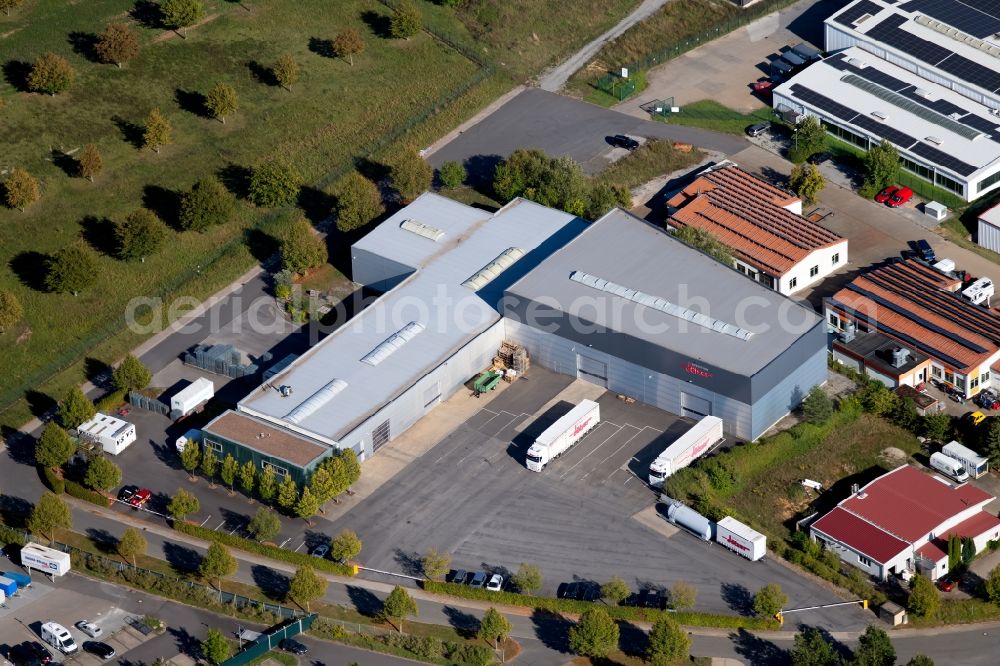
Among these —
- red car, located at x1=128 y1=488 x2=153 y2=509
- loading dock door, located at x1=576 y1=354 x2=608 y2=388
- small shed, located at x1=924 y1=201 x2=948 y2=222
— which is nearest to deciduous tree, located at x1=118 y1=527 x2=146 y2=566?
red car, located at x1=128 y1=488 x2=153 y2=509

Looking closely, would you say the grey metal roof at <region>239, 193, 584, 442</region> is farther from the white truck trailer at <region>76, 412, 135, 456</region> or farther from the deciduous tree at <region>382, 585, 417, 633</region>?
the deciduous tree at <region>382, 585, 417, 633</region>

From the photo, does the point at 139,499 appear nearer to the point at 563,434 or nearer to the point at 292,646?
the point at 292,646

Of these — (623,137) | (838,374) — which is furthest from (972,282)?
(623,137)

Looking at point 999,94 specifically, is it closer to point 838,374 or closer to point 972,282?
point 972,282

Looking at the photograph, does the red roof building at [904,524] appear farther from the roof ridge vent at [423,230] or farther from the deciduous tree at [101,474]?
the deciduous tree at [101,474]

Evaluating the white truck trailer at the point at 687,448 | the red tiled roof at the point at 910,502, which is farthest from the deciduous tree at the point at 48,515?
the red tiled roof at the point at 910,502

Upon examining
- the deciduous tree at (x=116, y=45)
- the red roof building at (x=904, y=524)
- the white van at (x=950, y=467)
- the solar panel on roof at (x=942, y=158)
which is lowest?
the white van at (x=950, y=467)

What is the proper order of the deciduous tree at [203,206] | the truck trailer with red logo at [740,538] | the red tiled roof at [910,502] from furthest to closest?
1. the deciduous tree at [203,206]
2. the red tiled roof at [910,502]
3. the truck trailer with red logo at [740,538]
